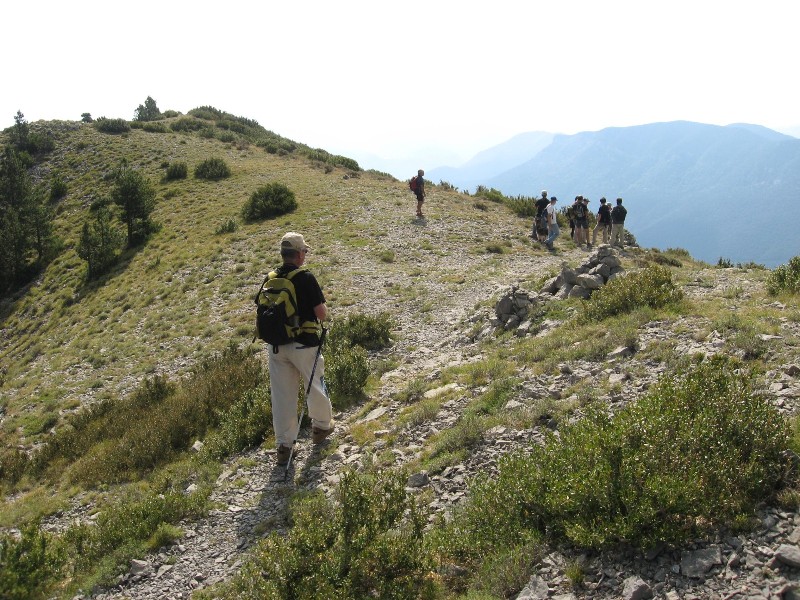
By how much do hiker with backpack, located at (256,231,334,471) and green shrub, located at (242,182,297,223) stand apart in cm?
2303

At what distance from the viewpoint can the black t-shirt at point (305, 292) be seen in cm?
642

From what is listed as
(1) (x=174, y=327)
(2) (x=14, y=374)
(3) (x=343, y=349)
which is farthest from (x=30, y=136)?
(3) (x=343, y=349)

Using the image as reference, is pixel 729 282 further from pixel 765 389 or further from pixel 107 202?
pixel 107 202

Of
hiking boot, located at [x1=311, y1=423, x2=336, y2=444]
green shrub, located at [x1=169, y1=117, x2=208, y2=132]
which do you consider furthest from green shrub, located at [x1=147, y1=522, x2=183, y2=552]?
green shrub, located at [x1=169, y1=117, x2=208, y2=132]

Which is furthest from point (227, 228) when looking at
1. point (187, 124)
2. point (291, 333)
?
point (187, 124)

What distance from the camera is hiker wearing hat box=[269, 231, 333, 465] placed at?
644 cm

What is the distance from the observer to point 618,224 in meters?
20.8

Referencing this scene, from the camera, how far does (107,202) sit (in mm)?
36188

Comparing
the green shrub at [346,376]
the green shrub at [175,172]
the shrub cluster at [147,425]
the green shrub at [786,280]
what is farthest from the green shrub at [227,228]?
the green shrub at [786,280]

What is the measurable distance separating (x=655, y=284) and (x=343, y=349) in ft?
21.0

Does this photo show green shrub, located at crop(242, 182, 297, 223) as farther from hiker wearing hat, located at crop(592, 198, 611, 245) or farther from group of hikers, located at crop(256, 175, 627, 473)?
group of hikers, located at crop(256, 175, 627, 473)

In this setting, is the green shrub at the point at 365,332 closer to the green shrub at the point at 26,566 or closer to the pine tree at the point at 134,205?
the green shrub at the point at 26,566

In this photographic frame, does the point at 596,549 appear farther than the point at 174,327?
No

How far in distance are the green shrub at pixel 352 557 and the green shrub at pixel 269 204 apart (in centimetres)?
2557
